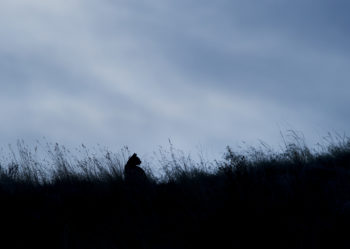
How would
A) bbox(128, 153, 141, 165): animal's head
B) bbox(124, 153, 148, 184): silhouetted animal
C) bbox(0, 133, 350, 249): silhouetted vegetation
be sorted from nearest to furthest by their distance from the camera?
1. bbox(0, 133, 350, 249): silhouetted vegetation
2. bbox(124, 153, 148, 184): silhouetted animal
3. bbox(128, 153, 141, 165): animal's head

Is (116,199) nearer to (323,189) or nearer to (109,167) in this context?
(109,167)

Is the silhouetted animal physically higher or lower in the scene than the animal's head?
lower

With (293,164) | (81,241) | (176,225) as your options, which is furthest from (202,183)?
(81,241)

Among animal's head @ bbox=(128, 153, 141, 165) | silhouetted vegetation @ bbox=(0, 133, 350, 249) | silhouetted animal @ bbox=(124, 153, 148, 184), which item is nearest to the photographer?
silhouetted vegetation @ bbox=(0, 133, 350, 249)

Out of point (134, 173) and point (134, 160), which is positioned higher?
point (134, 160)

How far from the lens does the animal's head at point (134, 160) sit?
7917mm

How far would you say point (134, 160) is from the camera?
26.3 feet

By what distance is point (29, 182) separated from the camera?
25.2 ft

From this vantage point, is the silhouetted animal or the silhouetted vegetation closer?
the silhouetted vegetation

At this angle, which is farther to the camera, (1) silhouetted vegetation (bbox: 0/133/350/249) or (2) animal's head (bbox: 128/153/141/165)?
(2) animal's head (bbox: 128/153/141/165)

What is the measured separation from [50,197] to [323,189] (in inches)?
172

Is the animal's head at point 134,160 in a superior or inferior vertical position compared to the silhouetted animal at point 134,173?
superior

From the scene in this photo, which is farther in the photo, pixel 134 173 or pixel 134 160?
pixel 134 160

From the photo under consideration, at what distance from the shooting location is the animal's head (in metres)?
7.92
